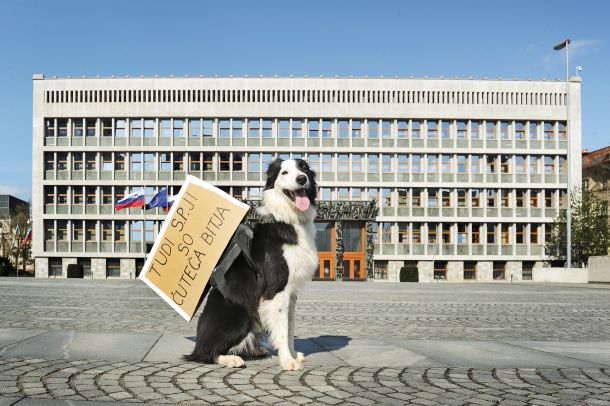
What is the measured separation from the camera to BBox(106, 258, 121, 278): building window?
57.5 metres

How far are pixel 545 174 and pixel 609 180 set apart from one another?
7.58m

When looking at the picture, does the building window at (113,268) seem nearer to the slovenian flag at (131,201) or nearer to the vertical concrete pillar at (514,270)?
the slovenian flag at (131,201)

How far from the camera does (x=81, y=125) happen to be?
193 ft

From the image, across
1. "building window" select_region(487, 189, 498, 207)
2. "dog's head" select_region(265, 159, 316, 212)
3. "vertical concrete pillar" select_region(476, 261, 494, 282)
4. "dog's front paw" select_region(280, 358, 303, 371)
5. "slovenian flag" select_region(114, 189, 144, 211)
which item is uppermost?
"building window" select_region(487, 189, 498, 207)

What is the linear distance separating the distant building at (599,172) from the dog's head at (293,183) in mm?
61518

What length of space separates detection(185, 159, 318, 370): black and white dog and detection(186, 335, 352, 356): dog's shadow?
31.1 inches

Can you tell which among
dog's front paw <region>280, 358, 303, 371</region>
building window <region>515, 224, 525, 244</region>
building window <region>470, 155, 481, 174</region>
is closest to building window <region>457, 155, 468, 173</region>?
building window <region>470, 155, 481, 174</region>

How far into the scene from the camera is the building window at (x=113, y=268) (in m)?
57.5

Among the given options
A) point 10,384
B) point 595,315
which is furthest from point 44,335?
point 595,315

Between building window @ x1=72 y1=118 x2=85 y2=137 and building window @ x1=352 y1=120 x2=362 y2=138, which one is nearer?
building window @ x1=72 y1=118 x2=85 y2=137

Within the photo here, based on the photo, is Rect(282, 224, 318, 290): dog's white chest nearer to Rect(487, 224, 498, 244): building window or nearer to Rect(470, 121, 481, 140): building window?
Rect(487, 224, 498, 244): building window

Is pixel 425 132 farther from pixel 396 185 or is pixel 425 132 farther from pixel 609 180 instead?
pixel 609 180

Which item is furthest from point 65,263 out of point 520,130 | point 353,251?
point 520,130

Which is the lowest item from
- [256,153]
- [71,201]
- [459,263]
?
[459,263]
